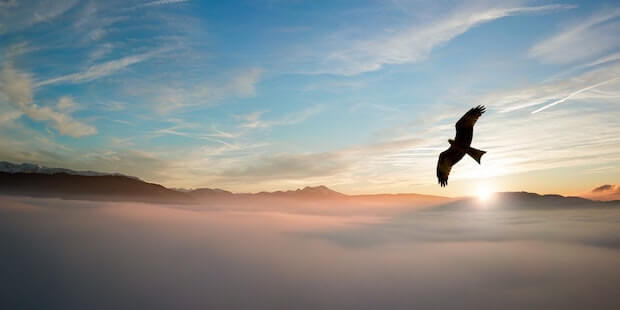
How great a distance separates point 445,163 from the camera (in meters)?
15.6

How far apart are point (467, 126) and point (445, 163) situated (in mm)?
2559

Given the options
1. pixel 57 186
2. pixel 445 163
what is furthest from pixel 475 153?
pixel 57 186

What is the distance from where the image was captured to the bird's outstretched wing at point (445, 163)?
50.0 ft

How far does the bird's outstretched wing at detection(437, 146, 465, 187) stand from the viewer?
1523cm

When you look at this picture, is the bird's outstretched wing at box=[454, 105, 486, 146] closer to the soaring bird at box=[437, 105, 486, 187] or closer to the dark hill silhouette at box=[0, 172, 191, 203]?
the soaring bird at box=[437, 105, 486, 187]

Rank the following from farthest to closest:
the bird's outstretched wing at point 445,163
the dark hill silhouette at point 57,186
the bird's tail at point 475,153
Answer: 1. the dark hill silhouette at point 57,186
2. the bird's outstretched wing at point 445,163
3. the bird's tail at point 475,153

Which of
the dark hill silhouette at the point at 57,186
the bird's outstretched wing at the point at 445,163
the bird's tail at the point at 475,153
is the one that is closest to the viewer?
the bird's tail at the point at 475,153

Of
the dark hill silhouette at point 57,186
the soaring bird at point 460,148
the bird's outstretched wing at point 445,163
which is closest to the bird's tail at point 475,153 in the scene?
the soaring bird at point 460,148

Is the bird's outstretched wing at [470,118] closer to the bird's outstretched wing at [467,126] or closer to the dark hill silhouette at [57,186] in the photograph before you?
the bird's outstretched wing at [467,126]

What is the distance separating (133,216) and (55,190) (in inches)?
5686

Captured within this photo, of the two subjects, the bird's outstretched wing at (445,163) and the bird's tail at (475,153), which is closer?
the bird's tail at (475,153)

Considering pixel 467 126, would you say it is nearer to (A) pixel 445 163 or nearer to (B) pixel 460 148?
(B) pixel 460 148

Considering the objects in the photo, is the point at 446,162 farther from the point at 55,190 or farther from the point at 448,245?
the point at 55,190

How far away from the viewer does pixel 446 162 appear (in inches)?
614
